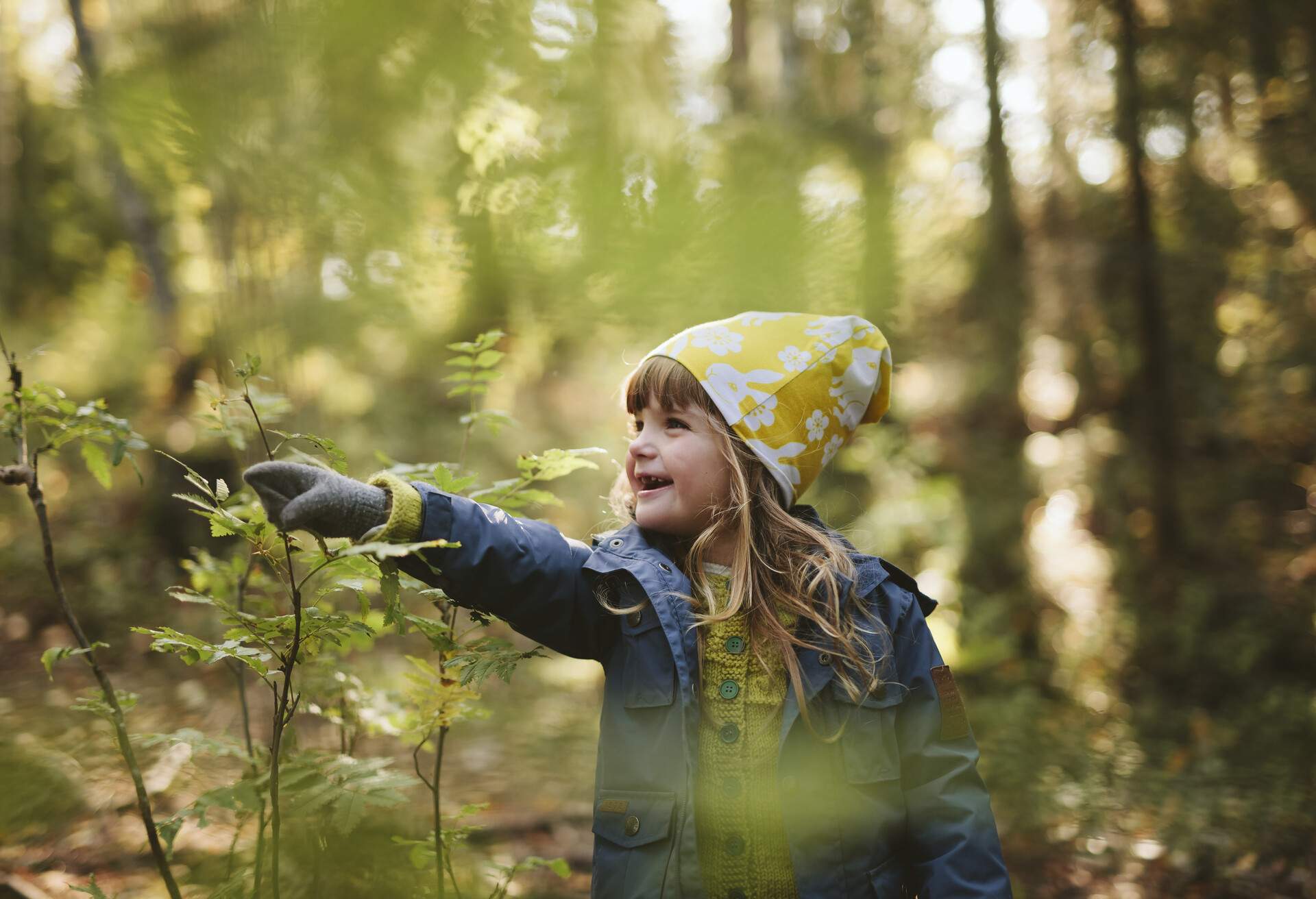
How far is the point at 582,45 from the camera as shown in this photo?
1.27m

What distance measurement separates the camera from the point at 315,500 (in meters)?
1.41

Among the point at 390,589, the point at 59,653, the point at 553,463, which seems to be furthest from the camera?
the point at 553,463

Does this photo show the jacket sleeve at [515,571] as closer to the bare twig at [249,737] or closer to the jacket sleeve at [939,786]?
the bare twig at [249,737]

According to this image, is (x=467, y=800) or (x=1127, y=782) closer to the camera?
(x=467, y=800)

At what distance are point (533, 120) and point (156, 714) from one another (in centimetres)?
486

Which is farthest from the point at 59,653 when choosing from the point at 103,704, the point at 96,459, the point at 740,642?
the point at 740,642

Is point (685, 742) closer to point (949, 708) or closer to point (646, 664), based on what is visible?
point (646, 664)

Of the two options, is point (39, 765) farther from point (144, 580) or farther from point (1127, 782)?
point (1127, 782)

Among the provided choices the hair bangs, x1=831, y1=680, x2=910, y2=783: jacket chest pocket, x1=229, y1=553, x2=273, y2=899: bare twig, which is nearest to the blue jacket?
x1=831, y1=680, x2=910, y2=783: jacket chest pocket

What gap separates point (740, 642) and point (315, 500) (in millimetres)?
1070

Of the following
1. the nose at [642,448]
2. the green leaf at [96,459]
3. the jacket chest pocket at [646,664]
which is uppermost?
the green leaf at [96,459]

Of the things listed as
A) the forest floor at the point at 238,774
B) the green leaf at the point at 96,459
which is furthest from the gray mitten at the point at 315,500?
the forest floor at the point at 238,774

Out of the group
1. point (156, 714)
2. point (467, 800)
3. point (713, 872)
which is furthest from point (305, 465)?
point (156, 714)

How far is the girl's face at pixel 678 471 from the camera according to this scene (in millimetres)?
2064
